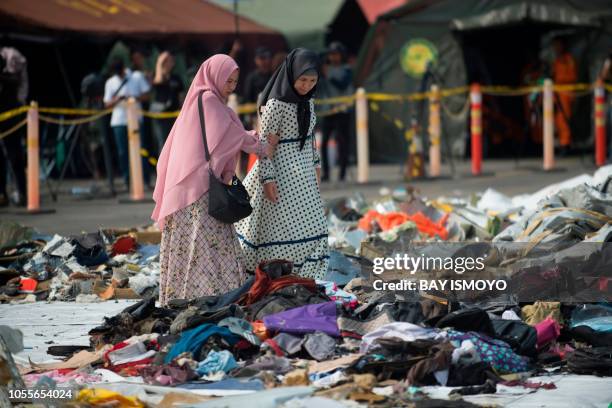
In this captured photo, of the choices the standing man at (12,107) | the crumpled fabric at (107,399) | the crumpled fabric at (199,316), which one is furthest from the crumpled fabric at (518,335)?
the standing man at (12,107)

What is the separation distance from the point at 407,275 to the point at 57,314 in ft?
8.58

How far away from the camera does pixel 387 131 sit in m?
22.9

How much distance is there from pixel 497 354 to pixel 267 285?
1841 mm

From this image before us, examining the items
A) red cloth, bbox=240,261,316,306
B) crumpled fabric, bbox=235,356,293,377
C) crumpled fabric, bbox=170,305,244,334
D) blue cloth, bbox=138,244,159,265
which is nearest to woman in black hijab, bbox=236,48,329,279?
red cloth, bbox=240,261,316,306

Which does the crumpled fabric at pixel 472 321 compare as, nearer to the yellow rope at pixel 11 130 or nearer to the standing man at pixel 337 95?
the yellow rope at pixel 11 130

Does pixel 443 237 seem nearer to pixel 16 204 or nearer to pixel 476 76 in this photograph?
pixel 16 204

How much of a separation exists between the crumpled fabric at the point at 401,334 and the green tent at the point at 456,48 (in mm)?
13702

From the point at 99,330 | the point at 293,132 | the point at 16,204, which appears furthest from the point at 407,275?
the point at 16,204

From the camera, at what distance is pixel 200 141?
821 centimetres

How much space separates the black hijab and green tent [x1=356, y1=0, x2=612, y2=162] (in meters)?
11.7

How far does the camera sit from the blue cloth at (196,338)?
21.8ft

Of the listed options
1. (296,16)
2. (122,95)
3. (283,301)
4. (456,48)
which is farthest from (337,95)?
(283,301)

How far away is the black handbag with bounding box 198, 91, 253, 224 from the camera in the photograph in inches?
316

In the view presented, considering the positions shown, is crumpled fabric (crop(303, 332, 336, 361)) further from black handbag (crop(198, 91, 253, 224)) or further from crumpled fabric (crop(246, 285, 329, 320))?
black handbag (crop(198, 91, 253, 224))
